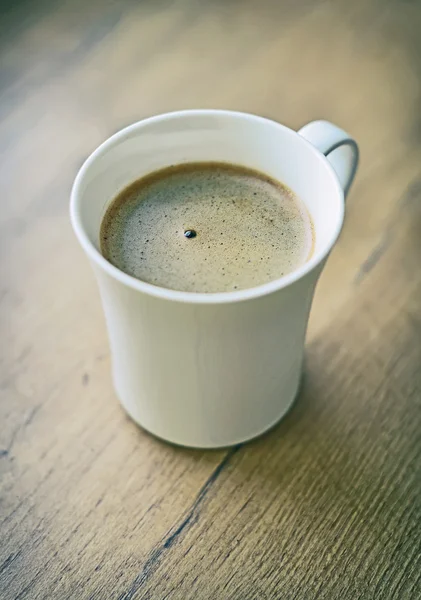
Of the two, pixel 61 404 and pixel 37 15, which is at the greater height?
pixel 37 15

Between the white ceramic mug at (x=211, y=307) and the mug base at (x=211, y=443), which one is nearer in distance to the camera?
the white ceramic mug at (x=211, y=307)

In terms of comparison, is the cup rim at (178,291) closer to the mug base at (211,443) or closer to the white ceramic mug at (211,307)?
the white ceramic mug at (211,307)

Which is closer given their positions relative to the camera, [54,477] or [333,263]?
[54,477]

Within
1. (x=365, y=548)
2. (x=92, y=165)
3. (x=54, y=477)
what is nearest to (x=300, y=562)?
(x=365, y=548)

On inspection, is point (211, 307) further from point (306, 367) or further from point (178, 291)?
point (306, 367)

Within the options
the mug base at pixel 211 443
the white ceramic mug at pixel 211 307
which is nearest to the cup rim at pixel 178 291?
the white ceramic mug at pixel 211 307

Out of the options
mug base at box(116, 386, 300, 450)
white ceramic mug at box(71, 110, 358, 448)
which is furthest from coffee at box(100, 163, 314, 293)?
mug base at box(116, 386, 300, 450)

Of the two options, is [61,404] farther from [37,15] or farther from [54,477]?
[37,15]
